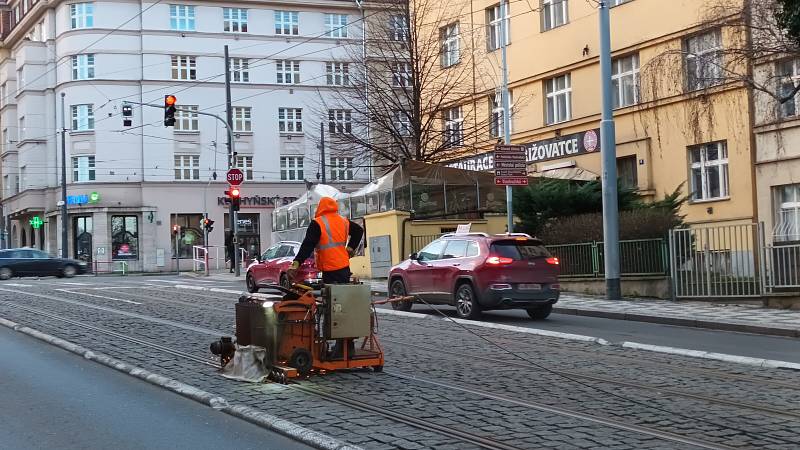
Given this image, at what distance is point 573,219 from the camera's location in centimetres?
Answer: 2397

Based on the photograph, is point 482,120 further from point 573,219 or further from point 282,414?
point 282,414

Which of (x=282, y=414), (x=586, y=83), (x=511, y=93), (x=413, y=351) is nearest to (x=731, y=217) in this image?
(x=586, y=83)

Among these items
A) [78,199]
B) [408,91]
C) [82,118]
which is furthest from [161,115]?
[408,91]

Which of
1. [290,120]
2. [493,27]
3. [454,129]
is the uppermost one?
→ [290,120]

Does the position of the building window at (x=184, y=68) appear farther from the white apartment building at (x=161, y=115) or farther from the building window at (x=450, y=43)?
the building window at (x=450, y=43)

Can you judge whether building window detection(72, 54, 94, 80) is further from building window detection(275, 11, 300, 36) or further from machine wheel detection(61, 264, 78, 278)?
machine wheel detection(61, 264, 78, 278)

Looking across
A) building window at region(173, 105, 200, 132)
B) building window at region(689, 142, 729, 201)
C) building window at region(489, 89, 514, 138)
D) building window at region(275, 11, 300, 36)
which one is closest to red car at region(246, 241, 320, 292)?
building window at region(489, 89, 514, 138)

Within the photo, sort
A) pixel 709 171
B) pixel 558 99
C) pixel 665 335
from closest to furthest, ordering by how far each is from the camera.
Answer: pixel 665 335 < pixel 709 171 < pixel 558 99

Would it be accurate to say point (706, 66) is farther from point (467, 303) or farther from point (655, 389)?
point (655, 389)

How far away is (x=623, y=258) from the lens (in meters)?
21.9

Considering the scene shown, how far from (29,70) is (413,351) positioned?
5751cm

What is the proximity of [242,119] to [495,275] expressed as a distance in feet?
147

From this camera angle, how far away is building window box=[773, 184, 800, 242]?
25.2 m

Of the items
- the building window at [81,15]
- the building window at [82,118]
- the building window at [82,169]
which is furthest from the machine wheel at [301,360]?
the building window at [81,15]
